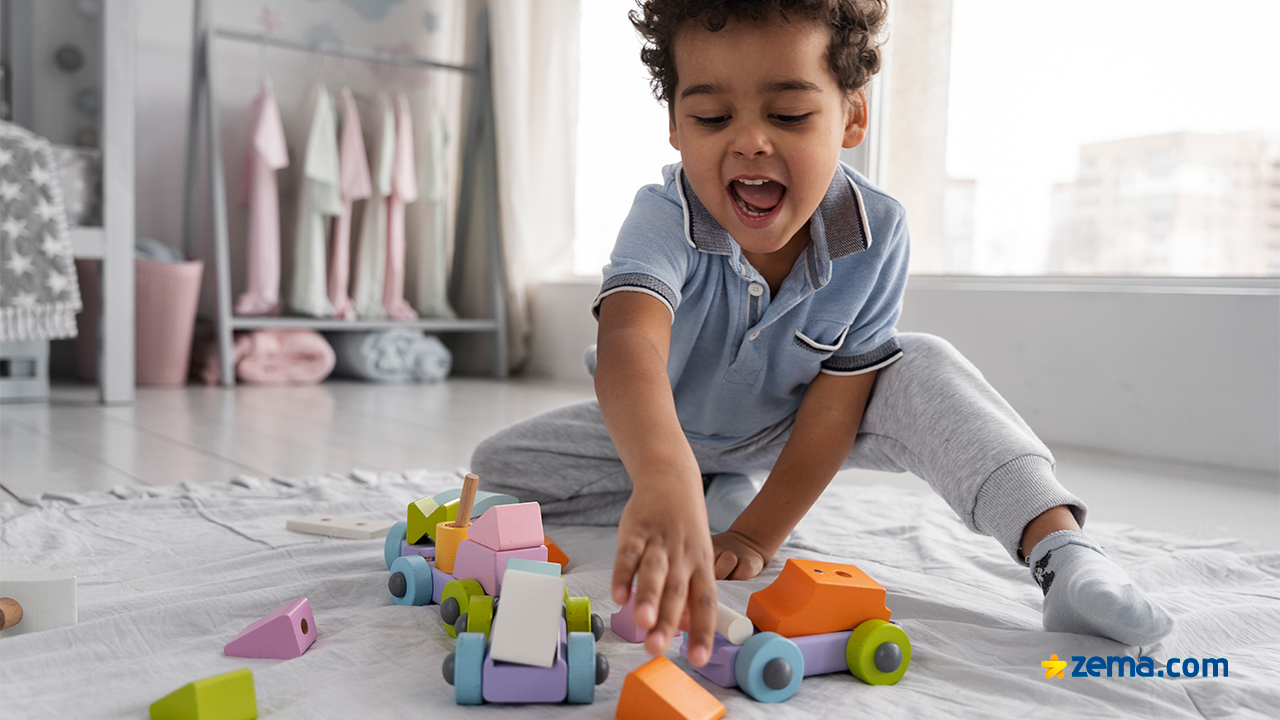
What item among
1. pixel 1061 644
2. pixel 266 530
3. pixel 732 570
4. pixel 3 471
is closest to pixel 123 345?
pixel 3 471

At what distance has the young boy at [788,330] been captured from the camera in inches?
26.0

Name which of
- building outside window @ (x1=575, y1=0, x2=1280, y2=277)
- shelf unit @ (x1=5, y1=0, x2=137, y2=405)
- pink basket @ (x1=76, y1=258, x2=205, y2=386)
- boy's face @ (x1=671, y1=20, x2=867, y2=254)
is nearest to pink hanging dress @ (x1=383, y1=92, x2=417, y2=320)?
pink basket @ (x1=76, y1=258, x2=205, y2=386)

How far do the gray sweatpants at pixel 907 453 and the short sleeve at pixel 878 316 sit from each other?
18 millimetres

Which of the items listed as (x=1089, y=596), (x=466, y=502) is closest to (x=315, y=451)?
(x=466, y=502)

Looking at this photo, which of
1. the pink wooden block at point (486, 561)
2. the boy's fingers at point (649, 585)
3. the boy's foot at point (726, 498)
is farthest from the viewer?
the boy's foot at point (726, 498)

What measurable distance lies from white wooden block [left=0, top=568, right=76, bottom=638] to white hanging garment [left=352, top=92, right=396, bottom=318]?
2347mm

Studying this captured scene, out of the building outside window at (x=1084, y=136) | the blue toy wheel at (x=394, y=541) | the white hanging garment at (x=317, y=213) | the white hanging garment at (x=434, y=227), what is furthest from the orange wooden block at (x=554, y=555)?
the white hanging garment at (x=434, y=227)

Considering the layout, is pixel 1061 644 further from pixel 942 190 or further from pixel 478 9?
pixel 478 9

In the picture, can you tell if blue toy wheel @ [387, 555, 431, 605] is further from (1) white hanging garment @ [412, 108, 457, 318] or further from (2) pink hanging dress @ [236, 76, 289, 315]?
(1) white hanging garment @ [412, 108, 457, 318]

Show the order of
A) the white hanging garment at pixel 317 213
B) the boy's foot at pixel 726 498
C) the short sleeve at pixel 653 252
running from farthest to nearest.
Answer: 1. the white hanging garment at pixel 317 213
2. the boy's foot at pixel 726 498
3. the short sleeve at pixel 653 252

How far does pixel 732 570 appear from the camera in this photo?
2.57ft

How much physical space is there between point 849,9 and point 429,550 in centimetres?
55

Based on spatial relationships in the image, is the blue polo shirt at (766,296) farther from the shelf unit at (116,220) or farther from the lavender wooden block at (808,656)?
the shelf unit at (116,220)

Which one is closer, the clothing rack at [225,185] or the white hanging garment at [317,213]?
the clothing rack at [225,185]
